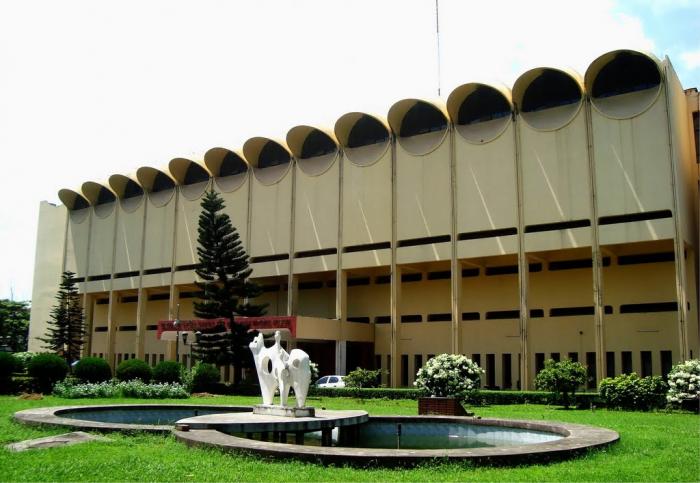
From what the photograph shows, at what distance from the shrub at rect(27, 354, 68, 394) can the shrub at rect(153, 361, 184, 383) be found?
4.88 meters

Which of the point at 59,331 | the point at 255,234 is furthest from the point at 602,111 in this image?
the point at 59,331

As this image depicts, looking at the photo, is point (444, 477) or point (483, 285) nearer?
point (444, 477)

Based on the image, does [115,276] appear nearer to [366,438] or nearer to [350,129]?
[350,129]

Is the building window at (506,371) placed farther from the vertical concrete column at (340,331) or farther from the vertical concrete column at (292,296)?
the vertical concrete column at (292,296)

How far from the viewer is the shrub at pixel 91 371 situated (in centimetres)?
2817

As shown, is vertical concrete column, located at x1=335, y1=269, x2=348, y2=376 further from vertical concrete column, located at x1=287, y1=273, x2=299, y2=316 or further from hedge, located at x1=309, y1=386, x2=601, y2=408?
hedge, located at x1=309, y1=386, x2=601, y2=408

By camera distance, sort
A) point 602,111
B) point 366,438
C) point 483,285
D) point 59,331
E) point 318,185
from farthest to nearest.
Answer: point 59,331 < point 318,185 < point 483,285 < point 602,111 < point 366,438

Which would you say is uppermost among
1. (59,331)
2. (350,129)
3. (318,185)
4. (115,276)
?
(350,129)

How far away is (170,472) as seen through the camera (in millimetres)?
8047

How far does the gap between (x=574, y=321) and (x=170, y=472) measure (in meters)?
27.8

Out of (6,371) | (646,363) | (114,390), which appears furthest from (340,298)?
(6,371)

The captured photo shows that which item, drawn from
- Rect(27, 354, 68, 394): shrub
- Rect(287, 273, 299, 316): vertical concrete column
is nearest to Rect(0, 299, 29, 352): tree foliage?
Rect(287, 273, 299, 316): vertical concrete column

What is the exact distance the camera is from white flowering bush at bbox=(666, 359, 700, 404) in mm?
20875

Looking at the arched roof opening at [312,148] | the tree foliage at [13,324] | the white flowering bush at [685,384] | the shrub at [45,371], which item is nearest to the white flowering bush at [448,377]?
the white flowering bush at [685,384]
